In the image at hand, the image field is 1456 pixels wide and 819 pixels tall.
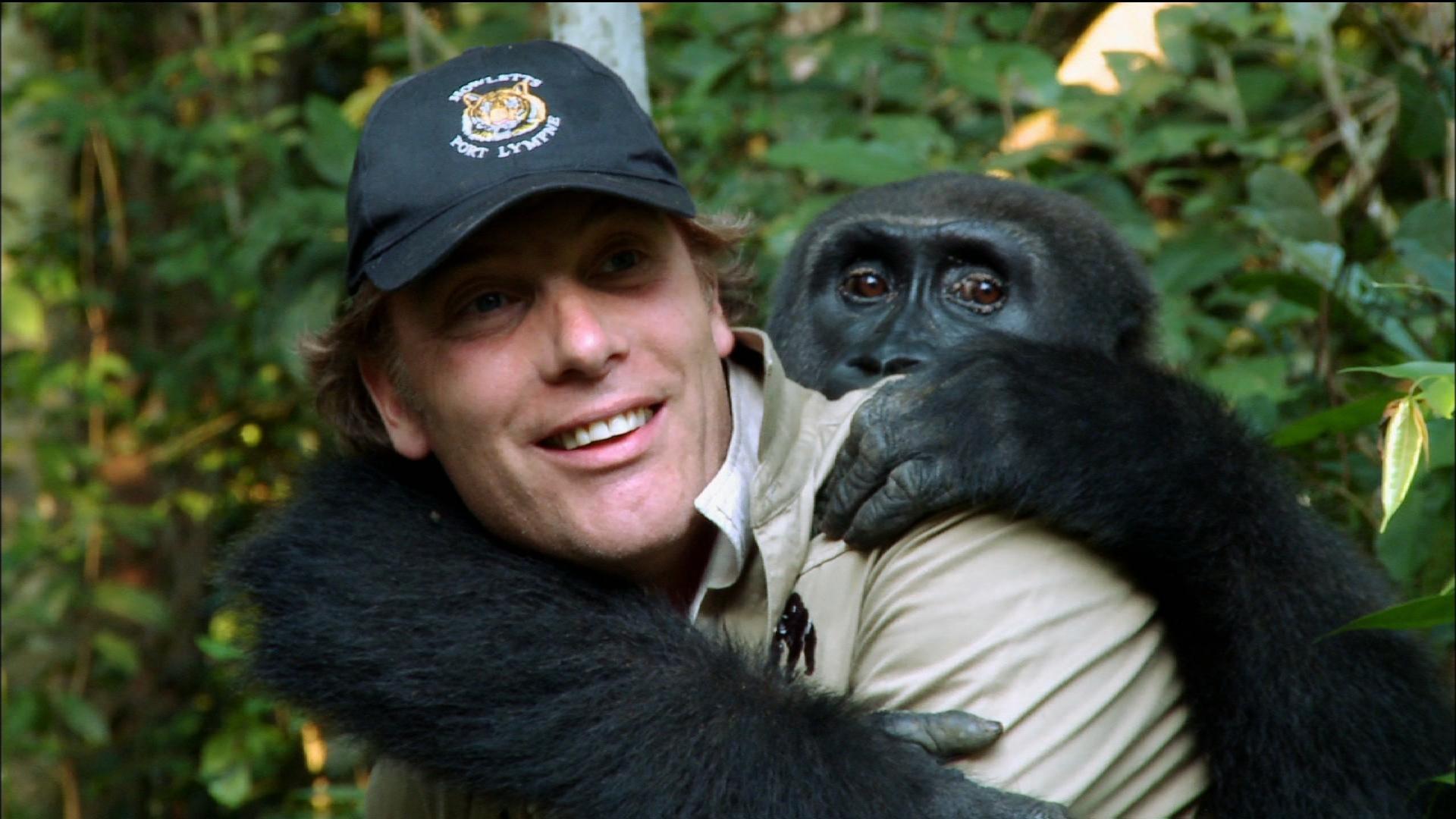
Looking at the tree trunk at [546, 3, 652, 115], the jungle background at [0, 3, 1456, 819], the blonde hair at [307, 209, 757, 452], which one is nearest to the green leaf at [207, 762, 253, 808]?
the jungle background at [0, 3, 1456, 819]

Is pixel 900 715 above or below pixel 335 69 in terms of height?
above

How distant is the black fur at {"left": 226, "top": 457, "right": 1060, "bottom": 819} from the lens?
2.13 m

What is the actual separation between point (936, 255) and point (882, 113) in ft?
4.84

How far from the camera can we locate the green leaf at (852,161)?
4.19 metres

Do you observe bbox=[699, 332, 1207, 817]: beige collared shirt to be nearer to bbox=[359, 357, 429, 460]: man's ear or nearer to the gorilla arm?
the gorilla arm

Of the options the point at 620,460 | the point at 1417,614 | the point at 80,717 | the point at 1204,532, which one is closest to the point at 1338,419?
the point at 1204,532

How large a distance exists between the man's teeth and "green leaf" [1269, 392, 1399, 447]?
111 centimetres

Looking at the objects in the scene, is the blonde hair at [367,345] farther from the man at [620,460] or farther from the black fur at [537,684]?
the black fur at [537,684]

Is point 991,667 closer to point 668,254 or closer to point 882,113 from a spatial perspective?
point 668,254

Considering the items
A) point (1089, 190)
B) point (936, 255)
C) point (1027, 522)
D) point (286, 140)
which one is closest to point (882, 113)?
point (1089, 190)

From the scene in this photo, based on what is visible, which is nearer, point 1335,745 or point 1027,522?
point 1027,522

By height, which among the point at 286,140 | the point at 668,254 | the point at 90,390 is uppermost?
the point at 668,254

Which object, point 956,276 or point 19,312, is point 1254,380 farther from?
point 19,312

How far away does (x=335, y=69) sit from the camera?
6902 mm
